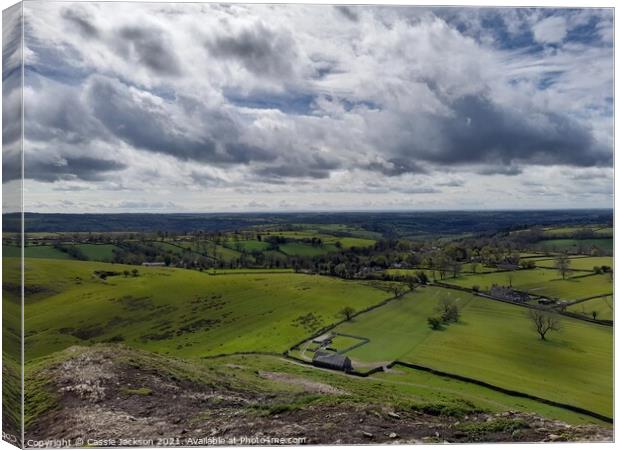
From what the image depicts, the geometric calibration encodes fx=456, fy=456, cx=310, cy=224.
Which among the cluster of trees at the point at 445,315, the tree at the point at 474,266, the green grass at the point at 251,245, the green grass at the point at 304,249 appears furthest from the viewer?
the green grass at the point at 251,245

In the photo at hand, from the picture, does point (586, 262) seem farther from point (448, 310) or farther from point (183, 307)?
point (183, 307)

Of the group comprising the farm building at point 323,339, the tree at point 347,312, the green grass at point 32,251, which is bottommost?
the farm building at point 323,339

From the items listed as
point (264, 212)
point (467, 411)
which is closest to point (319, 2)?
point (264, 212)

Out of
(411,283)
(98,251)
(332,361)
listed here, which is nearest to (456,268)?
(411,283)

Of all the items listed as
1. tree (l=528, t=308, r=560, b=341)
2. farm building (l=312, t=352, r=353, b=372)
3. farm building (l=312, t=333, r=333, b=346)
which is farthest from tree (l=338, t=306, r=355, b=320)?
tree (l=528, t=308, r=560, b=341)

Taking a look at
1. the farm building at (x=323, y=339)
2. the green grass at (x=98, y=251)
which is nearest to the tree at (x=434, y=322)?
the farm building at (x=323, y=339)

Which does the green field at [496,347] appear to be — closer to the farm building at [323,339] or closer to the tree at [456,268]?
the farm building at [323,339]
